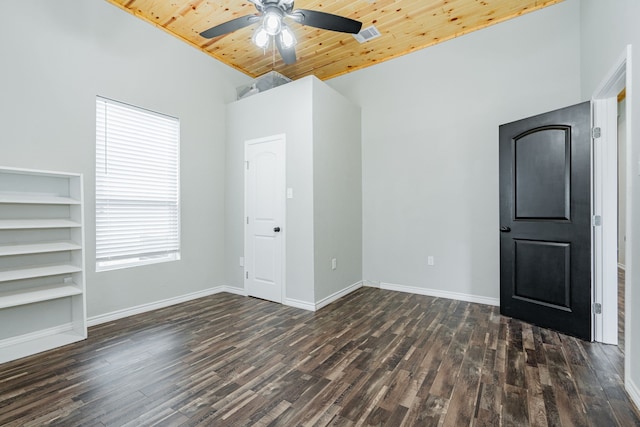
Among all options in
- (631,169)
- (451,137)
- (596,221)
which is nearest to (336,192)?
(451,137)

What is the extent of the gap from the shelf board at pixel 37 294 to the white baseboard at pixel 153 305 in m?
0.50

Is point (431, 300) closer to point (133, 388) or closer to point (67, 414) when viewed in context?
Answer: point (133, 388)

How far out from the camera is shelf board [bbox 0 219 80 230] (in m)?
2.31

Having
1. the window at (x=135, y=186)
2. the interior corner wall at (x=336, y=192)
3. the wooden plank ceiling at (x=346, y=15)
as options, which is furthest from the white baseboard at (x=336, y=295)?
the wooden plank ceiling at (x=346, y=15)

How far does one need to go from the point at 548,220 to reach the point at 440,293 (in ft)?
5.11

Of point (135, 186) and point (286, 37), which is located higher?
point (286, 37)

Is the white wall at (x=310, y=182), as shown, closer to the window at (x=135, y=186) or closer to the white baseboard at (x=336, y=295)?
the white baseboard at (x=336, y=295)

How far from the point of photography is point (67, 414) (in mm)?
1695

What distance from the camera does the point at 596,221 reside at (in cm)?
258

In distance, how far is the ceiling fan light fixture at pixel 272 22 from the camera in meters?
2.33

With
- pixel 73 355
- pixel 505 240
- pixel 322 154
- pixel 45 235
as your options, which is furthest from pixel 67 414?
pixel 505 240

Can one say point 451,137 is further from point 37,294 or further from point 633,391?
point 37,294

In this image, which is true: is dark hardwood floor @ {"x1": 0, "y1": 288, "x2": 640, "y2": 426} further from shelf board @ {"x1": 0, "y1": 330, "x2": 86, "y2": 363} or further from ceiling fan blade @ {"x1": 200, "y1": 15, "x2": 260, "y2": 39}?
ceiling fan blade @ {"x1": 200, "y1": 15, "x2": 260, "y2": 39}

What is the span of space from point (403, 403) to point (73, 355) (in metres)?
2.60
